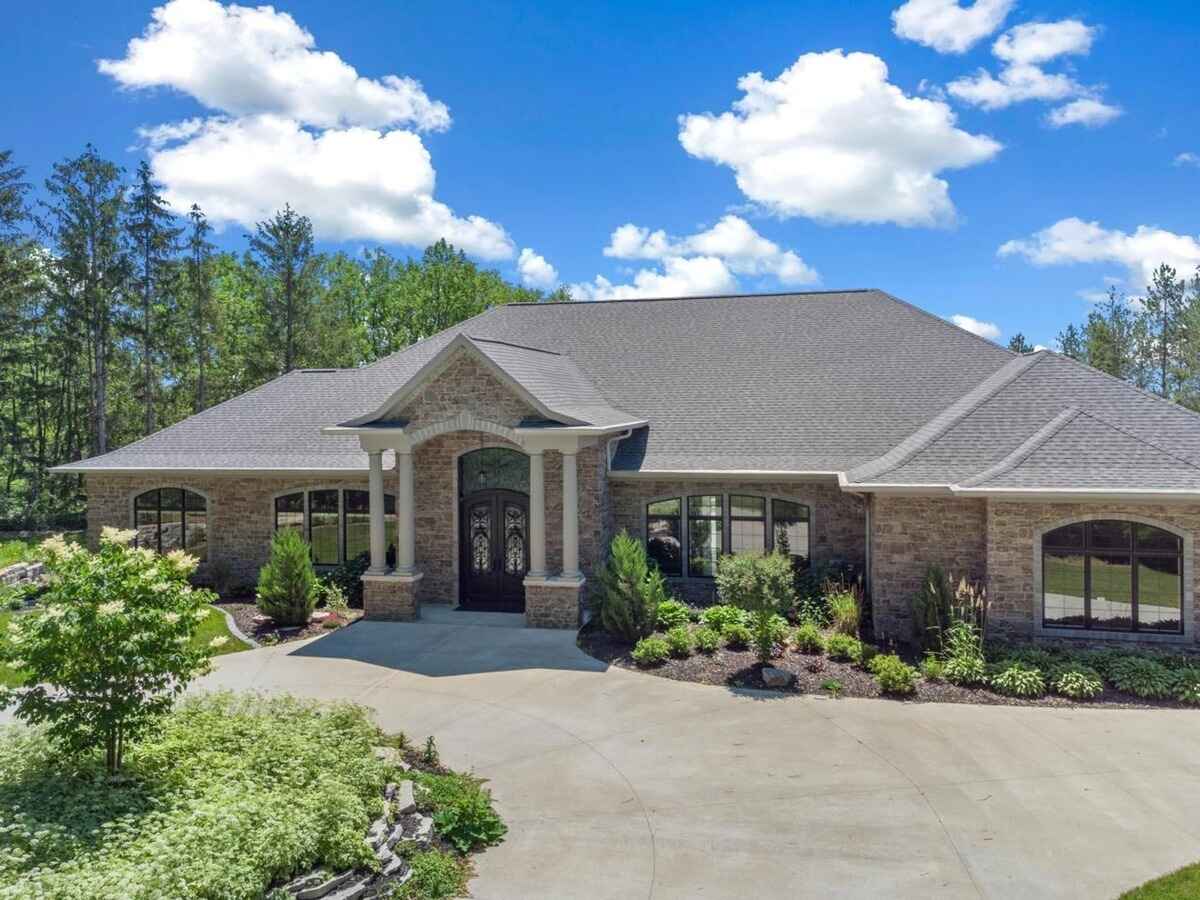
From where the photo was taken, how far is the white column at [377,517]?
54.7 feet

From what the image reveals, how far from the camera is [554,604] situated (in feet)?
51.4

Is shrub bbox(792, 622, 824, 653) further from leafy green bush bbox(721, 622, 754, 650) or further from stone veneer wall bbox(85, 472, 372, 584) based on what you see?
stone veneer wall bbox(85, 472, 372, 584)

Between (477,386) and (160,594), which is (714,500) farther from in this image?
(160,594)

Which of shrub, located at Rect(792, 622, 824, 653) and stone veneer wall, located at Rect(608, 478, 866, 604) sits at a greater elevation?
stone veneer wall, located at Rect(608, 478, 866, 604)

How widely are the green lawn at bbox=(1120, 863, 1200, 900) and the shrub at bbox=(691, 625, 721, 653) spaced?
7.42 metres

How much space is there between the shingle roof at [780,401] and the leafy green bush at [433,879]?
9.49m

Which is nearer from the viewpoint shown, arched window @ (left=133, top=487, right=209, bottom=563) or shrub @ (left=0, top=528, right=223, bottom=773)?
shrub @ (left=0, top=528, right=223, bottom=773)

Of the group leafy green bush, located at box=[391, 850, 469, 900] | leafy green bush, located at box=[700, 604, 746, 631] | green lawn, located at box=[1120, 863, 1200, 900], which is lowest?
green lawn, located at box=[1120, 863, 1200, 900]

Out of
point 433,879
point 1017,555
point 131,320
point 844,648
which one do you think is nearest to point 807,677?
point 844,648

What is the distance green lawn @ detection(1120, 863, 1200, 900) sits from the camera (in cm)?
668

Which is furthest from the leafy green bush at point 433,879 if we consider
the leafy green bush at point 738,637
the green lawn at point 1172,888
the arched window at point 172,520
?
the arched window at point 172,520

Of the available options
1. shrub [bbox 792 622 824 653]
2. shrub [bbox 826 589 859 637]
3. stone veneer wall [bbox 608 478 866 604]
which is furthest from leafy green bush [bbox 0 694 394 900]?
stone veneer wall [bbox 608 478 866 604]

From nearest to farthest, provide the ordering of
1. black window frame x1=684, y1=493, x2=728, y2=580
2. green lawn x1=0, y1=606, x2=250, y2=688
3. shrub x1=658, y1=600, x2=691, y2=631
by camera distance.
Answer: green lawn x1=0, y1=606, x2=250, y2=688 < shrub x1=658, y1=600, x2=691, y2=631 < black window frame x1=684, y1=493, x2=728, y2=580

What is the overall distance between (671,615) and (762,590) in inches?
104
